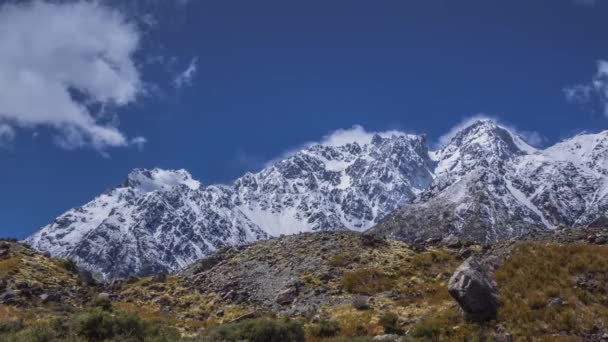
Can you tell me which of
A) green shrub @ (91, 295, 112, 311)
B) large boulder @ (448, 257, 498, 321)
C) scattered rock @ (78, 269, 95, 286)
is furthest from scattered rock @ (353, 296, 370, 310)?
scattered rock @ (78, 269, 95, 286)

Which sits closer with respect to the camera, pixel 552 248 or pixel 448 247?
pixel 552 248

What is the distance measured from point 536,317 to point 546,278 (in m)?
3.83

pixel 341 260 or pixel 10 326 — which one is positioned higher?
pixel 341 260

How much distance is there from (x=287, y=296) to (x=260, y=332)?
35.0 feet

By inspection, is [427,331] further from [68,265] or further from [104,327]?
[68,265]

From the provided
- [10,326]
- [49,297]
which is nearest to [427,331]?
[10,326]

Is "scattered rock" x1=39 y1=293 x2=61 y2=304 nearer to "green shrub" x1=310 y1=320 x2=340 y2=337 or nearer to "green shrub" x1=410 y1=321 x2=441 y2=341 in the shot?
"green shrub" x1=310 y1=320 x2=340 y2=337

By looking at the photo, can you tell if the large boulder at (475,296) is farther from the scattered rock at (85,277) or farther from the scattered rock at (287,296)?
the scattered rock at (85,277)

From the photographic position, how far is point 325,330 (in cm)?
2686

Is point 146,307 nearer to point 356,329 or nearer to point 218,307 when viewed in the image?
point 218,307

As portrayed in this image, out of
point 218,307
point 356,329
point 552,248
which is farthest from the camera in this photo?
point 218,307

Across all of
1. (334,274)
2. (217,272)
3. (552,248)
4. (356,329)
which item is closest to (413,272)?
(334,274)

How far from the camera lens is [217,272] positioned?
45906 millimetres

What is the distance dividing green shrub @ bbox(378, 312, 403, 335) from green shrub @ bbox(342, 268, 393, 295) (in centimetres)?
743
